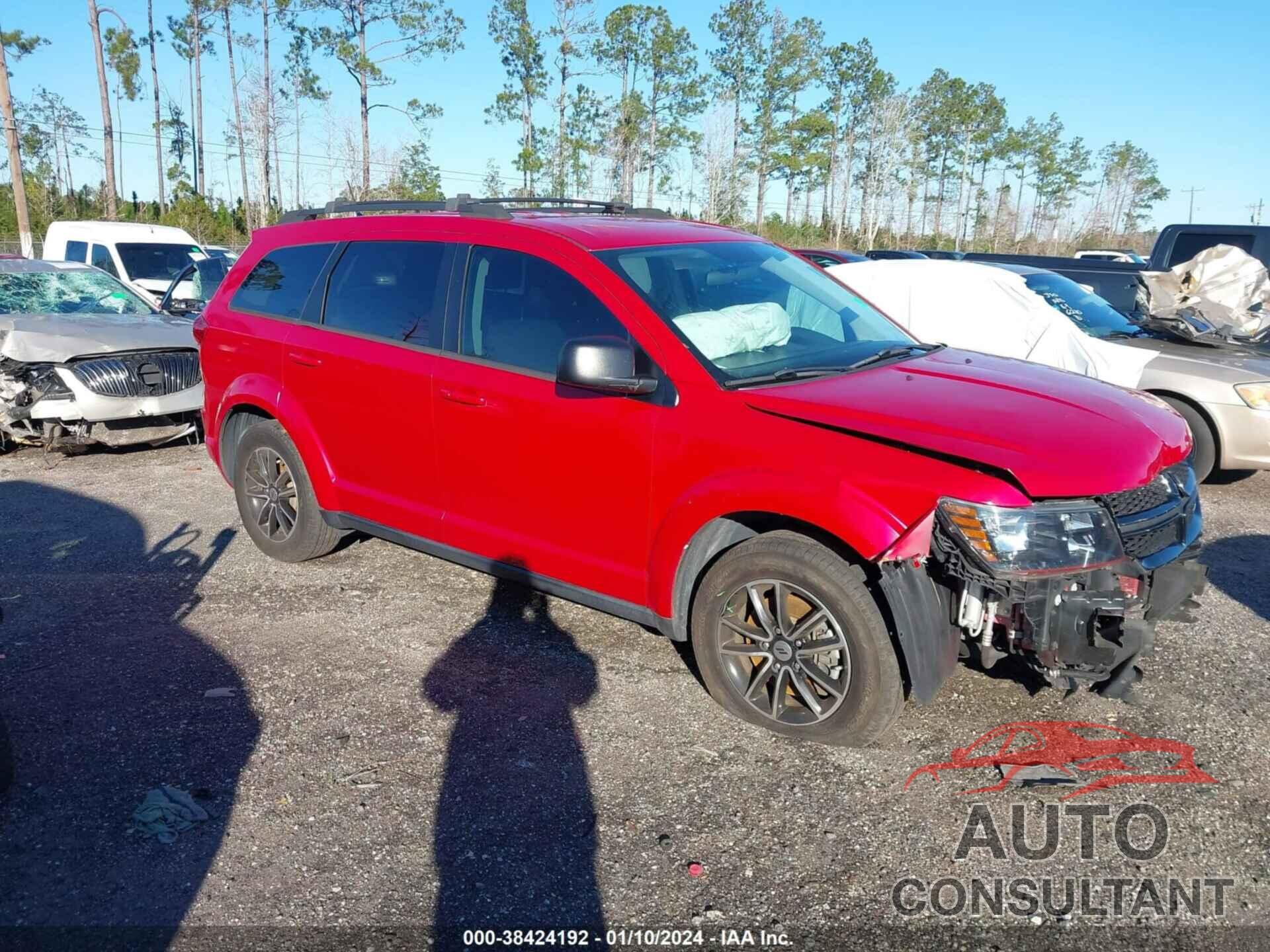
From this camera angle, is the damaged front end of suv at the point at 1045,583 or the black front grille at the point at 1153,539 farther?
the black front grille at the point at 1153,539

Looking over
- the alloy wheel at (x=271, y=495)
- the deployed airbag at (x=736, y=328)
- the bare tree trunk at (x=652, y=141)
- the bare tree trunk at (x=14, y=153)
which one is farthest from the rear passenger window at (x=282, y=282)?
the bare tree trunk at (x=652, y=141)

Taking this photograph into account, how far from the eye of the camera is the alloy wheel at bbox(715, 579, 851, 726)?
344 cm

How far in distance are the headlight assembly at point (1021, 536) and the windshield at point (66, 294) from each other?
862cm

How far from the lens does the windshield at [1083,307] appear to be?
831cm

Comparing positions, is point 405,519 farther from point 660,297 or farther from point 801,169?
point 801,169

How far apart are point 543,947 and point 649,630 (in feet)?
7.04

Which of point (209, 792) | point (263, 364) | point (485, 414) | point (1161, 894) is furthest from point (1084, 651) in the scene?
point (263, 364)

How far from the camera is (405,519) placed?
477 centimetres

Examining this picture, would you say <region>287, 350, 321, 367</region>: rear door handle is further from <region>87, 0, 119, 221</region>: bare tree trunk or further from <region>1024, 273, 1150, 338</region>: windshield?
<region>87, 0, 119, 221</region>: bare tree trunk

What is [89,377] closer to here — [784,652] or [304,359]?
[304,359]

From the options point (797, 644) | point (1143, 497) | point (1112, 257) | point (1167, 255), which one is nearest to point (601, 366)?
point (797, 644)

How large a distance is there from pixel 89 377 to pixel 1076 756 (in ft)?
25.3

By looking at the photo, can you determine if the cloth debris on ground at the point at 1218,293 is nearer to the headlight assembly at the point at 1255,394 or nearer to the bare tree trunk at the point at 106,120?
the headlight assembly at the point at 1255,394

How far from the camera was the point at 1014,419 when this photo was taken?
10.9 ft
